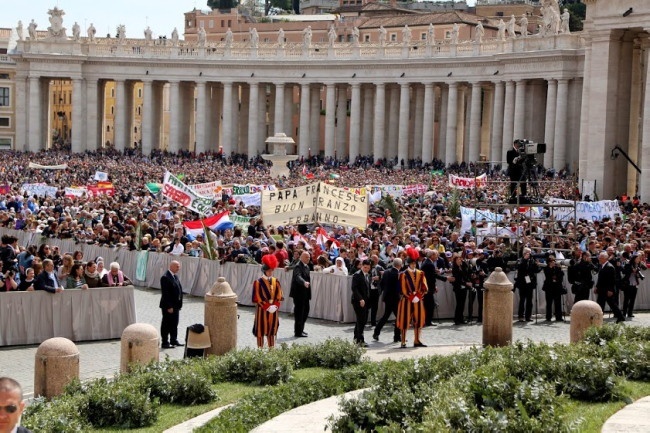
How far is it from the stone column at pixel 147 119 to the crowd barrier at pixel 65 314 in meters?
79.3

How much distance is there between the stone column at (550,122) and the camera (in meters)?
80.4

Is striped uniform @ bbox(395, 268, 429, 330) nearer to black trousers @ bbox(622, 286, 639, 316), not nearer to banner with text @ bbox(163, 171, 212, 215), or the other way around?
A: black trousers @ bbox(622, 286, 639, 316)

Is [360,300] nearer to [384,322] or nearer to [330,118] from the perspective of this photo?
[384,322]

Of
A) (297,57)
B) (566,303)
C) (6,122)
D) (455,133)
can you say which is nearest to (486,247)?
(566,303)

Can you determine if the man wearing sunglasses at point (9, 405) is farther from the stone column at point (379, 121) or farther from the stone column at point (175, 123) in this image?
the stone column at point (175, 123)

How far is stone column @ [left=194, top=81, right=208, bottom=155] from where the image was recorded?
106 m

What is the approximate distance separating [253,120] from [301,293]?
77942 mm

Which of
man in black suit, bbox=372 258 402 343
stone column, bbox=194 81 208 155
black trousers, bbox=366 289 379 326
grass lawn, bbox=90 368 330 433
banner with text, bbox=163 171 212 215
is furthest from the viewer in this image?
stone column, bbox=194 81 208 155

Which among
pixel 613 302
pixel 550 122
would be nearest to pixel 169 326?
pixel 613 302

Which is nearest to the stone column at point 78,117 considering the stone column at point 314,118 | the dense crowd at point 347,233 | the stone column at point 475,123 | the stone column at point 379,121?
the stone column at point 314,118

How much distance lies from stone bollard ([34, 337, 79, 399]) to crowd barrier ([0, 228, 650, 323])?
37.5 feet

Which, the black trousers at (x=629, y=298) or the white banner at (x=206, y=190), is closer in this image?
the black trousers at (x=629, y=298)

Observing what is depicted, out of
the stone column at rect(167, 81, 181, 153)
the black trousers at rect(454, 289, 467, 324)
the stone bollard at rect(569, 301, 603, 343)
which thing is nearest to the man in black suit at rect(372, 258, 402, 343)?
the black trousers at rect(454, 289, 467, 324)

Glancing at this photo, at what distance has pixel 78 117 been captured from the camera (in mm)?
106000
